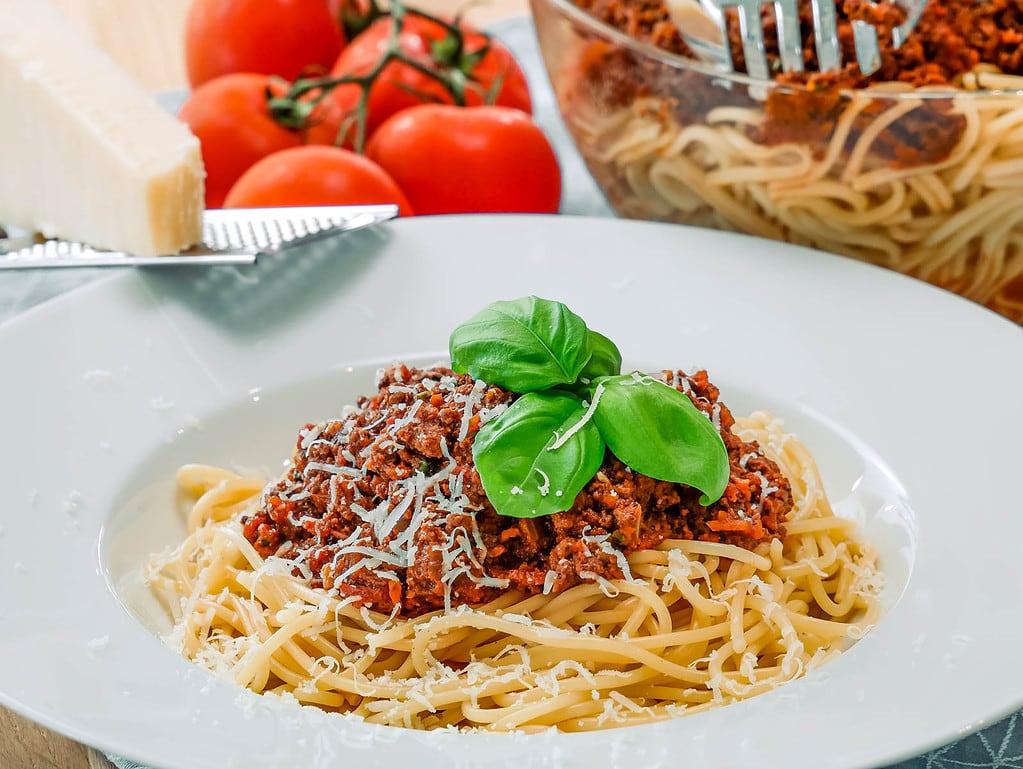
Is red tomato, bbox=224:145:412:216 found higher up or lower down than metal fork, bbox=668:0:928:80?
lower down

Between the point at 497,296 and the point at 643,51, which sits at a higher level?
the point at 643,51

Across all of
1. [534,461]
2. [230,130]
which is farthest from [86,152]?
[534,461]

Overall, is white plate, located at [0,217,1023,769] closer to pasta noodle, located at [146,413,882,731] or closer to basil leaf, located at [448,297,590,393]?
pasta noodle, located at [146,413,882,731]

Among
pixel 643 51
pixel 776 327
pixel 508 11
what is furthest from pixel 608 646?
pixel 508 11

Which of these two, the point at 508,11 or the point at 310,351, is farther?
the point at 508,11

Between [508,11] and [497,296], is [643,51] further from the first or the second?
[508,11]

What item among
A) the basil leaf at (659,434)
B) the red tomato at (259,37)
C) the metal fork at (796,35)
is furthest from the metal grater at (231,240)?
the red tomato at (259,37)

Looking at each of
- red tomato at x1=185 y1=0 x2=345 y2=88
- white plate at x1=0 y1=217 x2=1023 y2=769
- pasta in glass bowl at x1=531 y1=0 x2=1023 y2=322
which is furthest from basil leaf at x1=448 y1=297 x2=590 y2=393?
red tomato at x1=185 y1=0 x2=345 y2=88
